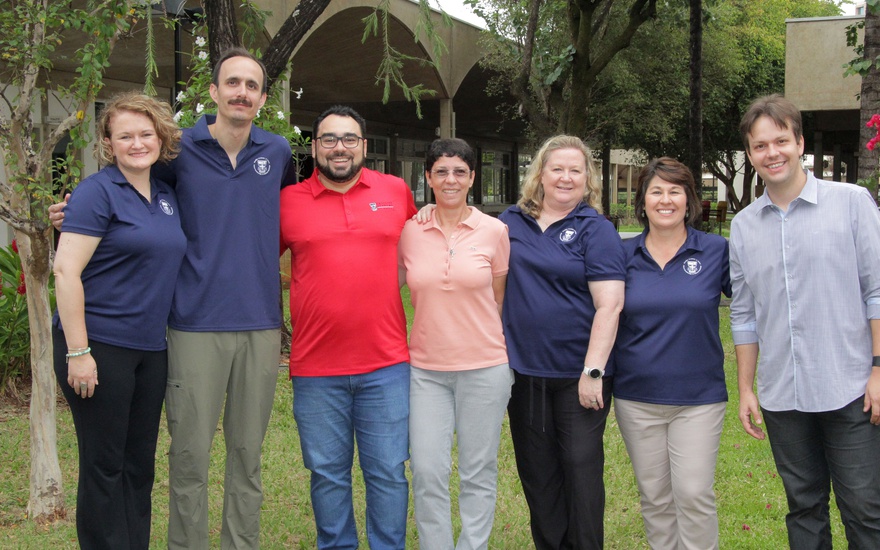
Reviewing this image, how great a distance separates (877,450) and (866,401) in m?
0.20

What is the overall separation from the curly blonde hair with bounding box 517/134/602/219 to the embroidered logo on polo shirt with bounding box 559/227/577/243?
16cm

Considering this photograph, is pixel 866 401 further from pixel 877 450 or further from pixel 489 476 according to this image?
pixel 489 476

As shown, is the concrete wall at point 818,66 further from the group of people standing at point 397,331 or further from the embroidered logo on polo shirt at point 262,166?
Answer: the embroidered logo on polo shirt at point 262,166

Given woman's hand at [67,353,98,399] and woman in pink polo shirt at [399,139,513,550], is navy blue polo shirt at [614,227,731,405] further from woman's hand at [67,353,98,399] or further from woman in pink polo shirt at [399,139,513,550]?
woman's hand at [67,353,98,399]

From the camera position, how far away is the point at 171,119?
3572 mm

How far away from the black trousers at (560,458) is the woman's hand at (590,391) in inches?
2.5

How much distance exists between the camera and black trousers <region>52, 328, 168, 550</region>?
3369mm

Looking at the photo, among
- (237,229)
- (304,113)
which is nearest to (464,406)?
(237,229)

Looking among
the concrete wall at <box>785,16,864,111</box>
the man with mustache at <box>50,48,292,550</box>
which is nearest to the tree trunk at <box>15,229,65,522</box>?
the man with mustache at <box>50,48,292,550</box>

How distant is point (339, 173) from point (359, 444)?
4.11 feet

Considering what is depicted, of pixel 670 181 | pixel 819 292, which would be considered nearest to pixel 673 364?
pixel 819 292

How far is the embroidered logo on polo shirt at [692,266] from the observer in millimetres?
3602

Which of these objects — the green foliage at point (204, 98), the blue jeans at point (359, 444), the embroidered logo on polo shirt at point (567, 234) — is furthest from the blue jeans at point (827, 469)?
the green foliage at point (204, 98)

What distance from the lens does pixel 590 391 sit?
11.9ft
